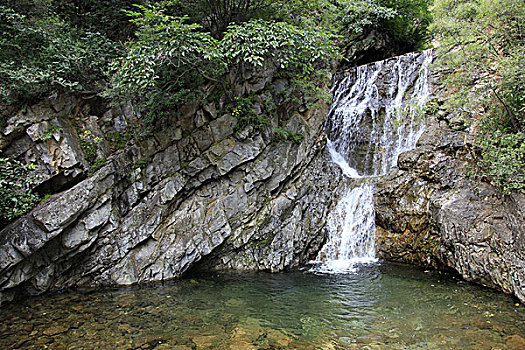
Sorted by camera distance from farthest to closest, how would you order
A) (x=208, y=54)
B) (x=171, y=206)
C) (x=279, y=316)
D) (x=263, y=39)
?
(x=171, y=206), (x=263, y=39), (x=208, y=54), (x=279, y=316)

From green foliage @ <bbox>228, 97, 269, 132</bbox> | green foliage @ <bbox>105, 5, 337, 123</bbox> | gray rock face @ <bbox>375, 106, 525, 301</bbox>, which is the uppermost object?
green foliage @ <bbox>105, 5, 337, 123</bbox>

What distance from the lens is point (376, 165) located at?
36.5ft

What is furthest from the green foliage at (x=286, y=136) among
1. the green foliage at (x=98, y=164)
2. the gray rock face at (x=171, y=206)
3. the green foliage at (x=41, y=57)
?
the green foliage at (x=41, y=57)

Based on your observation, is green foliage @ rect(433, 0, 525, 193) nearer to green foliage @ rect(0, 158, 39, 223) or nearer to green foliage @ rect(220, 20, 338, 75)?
green foliage @ rect(220, 20, 338, 75)

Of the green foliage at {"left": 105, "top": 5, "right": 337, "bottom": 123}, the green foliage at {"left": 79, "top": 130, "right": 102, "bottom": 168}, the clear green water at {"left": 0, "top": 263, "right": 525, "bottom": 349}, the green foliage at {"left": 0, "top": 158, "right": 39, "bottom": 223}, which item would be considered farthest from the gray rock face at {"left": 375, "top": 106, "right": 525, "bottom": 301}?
the green foliage at {"left": 0, "top": 158, "right": 39, "bottom": 223}

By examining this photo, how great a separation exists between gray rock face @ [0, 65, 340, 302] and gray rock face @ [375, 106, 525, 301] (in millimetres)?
2226

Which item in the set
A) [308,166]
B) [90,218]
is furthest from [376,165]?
[90,218]

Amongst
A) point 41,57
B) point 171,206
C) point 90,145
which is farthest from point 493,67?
point 41,57

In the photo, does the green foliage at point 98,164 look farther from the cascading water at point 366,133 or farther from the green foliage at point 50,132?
the cascading water at point 366,133

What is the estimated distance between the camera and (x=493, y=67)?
7391mm

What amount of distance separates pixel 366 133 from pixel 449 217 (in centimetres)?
487

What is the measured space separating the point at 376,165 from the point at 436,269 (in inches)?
173

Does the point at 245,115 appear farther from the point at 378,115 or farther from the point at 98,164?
the point at 378,115

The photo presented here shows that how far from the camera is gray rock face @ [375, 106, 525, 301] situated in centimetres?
655
